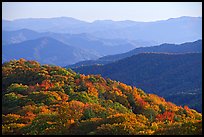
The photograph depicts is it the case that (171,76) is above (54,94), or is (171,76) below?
below

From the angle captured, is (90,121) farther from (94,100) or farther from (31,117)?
(94,100)

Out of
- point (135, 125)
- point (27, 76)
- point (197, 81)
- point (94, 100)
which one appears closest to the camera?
point (135, 125)

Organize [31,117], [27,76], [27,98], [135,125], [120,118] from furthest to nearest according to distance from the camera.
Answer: [27,76] < [27,98] < [31,117] < [120,118] < [135,125]

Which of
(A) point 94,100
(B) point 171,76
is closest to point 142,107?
(A) point 94,100

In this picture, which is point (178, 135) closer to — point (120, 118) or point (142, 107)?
point (120, 118)

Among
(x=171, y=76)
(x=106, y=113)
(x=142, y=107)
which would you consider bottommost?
(x=171, y=76)

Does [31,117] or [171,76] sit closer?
[31,117]
